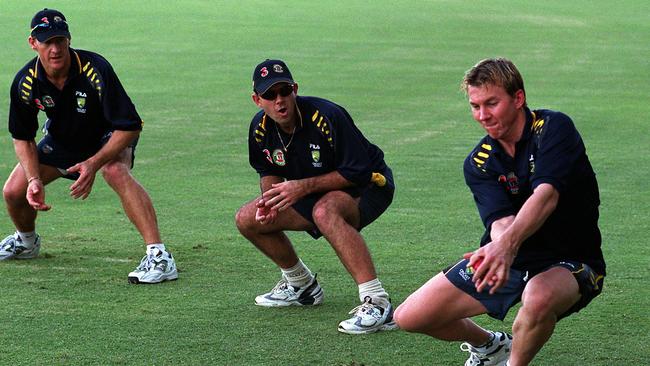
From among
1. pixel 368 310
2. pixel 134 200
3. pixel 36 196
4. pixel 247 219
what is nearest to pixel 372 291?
pixel 368 310

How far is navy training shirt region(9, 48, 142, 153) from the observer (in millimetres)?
7961

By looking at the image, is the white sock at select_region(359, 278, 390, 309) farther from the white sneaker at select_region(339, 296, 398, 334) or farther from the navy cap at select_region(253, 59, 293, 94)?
the navy cap at select_region(253, 59, 293, 94)

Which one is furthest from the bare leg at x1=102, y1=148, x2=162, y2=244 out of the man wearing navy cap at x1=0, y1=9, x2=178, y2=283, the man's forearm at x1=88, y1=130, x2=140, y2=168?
the man's forearm at x1=88, y1=130, x2=140, y2=168

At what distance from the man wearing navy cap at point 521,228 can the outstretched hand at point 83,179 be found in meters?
2.73

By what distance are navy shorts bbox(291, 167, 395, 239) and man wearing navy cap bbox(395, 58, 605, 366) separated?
4.35ft

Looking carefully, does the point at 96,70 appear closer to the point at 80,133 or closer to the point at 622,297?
the point at 80,133

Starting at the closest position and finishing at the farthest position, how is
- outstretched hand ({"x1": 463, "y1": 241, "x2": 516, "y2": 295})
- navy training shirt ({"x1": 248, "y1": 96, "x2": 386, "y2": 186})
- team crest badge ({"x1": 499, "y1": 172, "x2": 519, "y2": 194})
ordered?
outstretched hand ({"x1": 463, "y1": 241, "x2": 516, "y2": 295})
team crest badge ({"x1": 499, "y1": 172, "x2": 519, "y2": 194})
navy training shirt ({"x1": 248, "y1": 96, "x2": 386, "y2": 186})

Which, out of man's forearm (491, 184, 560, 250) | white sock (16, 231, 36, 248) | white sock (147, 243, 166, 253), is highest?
man's forearm (491, 184, 560, 250)

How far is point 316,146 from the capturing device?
6.95 meters

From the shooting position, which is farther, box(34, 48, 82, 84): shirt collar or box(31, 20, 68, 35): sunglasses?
box(34, 48, 82, 84): shirt collar

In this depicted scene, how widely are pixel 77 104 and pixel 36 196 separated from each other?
0.66 m

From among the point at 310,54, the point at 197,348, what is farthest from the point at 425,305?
the point at 310,54

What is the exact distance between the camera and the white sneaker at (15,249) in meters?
8.45

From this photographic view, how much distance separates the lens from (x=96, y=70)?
7945 mm
